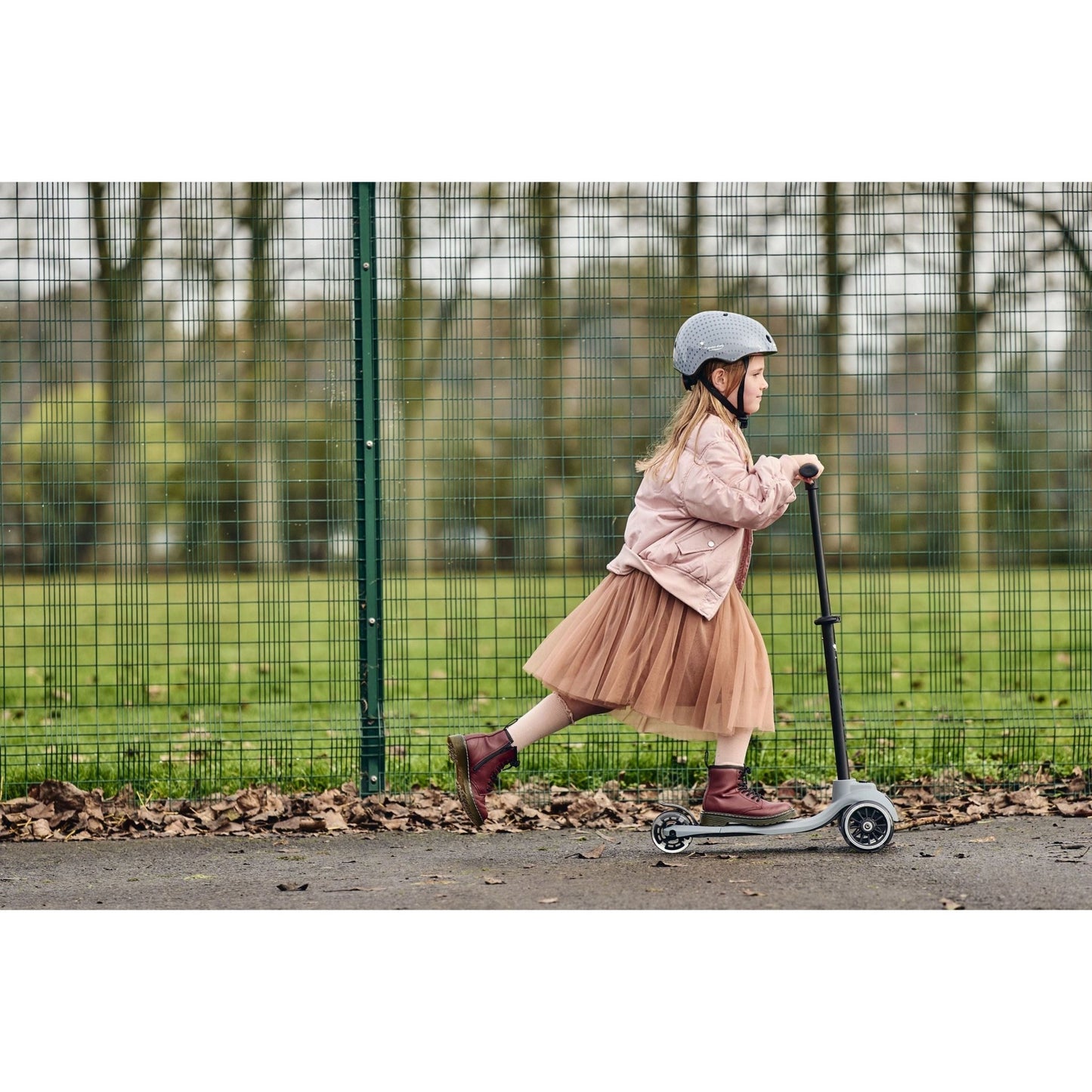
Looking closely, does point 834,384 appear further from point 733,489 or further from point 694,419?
point 733,489

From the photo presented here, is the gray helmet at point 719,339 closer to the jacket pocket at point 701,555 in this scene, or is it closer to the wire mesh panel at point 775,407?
the jacket pocket at point 701,555

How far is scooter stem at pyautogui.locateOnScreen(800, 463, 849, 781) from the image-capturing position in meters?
5.00

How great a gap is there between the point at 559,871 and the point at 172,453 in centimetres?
279

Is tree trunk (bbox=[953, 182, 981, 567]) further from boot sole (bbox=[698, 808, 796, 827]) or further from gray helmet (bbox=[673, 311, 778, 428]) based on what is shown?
boot sole (bbox=[698, 808, 796, 827])

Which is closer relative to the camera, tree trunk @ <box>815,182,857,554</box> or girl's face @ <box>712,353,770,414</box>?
girl's face @ <box>712,353,770,414</box>

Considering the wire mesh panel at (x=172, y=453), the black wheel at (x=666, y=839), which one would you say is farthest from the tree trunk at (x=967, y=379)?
the wire mesh panel at (x=172, y=453)

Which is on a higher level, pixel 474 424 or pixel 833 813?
pixel 474 424

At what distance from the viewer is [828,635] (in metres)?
5.09

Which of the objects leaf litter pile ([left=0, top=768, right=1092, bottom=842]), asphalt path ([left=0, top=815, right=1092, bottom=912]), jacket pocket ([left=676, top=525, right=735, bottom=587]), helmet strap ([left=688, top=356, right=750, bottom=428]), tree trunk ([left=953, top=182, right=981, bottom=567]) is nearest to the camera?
asphalt path ([left=0, top=815, right=1092, bottom=912])

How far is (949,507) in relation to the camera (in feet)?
20.8

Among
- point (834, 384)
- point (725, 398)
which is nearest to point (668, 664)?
point (725, 398)

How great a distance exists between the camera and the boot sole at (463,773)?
507cm

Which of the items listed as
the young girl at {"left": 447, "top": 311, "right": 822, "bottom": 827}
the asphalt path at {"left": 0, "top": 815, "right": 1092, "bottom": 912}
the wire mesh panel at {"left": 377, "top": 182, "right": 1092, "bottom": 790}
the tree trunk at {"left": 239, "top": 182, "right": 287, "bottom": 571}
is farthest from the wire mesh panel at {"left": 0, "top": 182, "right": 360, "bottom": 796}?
the young girl at {"left": 447, "top": 311, "right": 822, "bottom": 827}

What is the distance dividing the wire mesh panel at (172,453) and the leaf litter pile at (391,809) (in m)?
0.16
